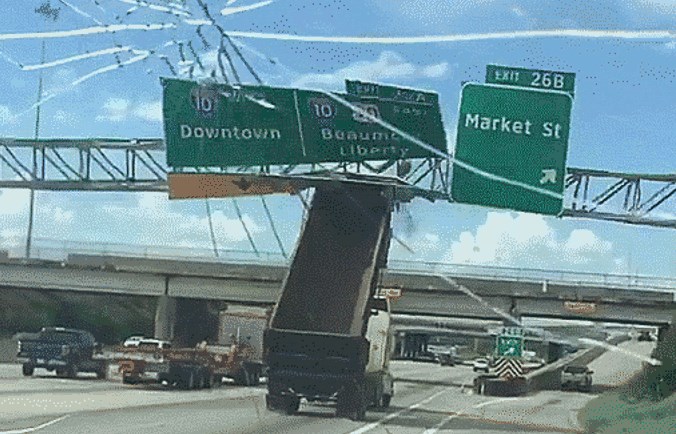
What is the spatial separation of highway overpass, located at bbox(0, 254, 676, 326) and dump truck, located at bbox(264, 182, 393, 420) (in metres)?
21.4

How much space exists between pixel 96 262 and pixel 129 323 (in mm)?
21549

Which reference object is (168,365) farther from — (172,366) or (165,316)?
(165,316)

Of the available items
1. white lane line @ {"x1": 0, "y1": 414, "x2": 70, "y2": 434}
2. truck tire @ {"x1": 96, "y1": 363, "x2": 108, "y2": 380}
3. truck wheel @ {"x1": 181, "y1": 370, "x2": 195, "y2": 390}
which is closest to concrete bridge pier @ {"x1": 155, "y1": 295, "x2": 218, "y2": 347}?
truck tire @ {"x1": 96, "y1": 363, "x2": 108, "y2": 380}

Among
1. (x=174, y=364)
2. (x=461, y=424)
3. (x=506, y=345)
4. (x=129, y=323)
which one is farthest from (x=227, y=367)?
(x=129, y=323)

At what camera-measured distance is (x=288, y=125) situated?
3192cm

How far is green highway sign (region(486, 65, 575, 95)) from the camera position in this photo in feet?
90.7

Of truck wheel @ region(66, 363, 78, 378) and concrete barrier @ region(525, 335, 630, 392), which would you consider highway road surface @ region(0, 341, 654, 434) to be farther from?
concrete barrier @ region(525, 335, 630, 392)

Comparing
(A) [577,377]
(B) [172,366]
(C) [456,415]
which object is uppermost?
(A) [577,377]

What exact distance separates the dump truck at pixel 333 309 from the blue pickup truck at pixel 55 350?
699 inches

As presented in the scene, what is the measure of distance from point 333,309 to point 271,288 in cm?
3351

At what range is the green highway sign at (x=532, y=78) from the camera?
90.7 ft

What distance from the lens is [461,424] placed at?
1325 inches

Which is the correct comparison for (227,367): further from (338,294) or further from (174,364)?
(338,294)

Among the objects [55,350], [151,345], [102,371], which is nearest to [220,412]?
[151,345]
